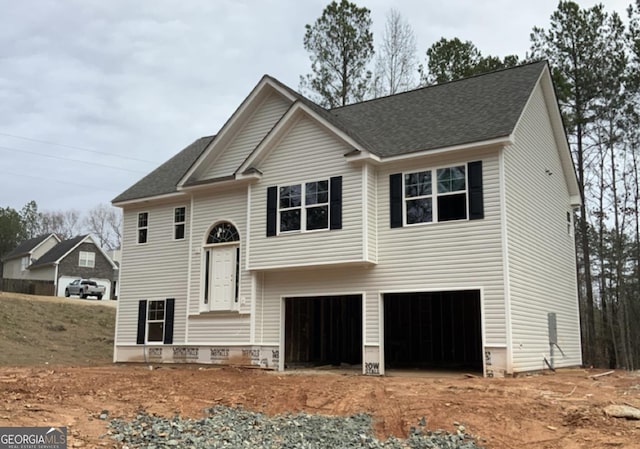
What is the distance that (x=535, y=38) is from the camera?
1076 inches

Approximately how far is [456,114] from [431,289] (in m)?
5.15

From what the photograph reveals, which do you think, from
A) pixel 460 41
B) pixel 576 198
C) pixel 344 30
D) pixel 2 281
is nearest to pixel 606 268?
pixel 576 198

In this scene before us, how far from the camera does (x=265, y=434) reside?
954cm

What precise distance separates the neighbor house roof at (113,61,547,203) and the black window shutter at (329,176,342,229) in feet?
4.19

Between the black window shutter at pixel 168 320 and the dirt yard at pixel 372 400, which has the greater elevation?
the black window shutter at pixel 168 320

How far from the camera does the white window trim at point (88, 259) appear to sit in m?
49.9

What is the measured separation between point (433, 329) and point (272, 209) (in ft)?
25.3

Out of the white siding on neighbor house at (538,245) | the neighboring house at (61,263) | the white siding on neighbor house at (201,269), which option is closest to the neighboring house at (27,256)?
the neighboring house at (61,263)

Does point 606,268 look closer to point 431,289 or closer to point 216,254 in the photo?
point 431,289

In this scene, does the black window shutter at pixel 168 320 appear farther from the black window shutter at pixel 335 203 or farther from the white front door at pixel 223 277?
the black window shutter at pixel 335 203

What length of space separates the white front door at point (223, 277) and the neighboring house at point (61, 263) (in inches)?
1204

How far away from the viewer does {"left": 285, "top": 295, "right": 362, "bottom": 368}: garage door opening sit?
63.3 ft

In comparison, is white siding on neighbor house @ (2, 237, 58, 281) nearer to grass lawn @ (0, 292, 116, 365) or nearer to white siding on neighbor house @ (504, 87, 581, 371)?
grass lawn @ (0, 292, 116, 365)

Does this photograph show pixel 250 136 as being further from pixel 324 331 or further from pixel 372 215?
pixel 324 331
